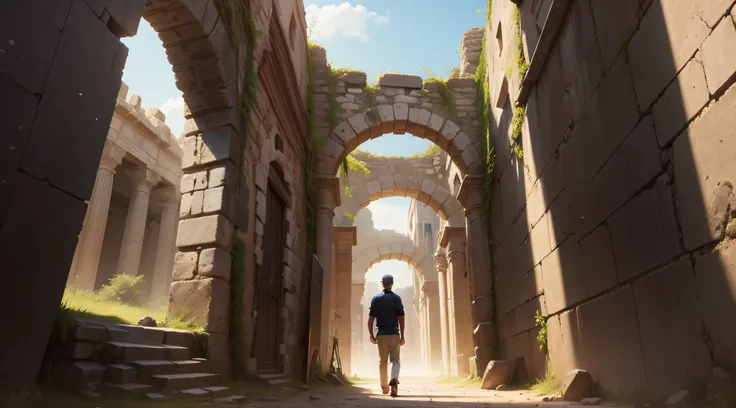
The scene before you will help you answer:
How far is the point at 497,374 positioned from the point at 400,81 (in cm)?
611

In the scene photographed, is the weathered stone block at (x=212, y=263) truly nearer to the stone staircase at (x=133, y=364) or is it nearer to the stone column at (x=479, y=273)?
the stone staircase at (x=133, y=364)

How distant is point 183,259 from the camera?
179 inches

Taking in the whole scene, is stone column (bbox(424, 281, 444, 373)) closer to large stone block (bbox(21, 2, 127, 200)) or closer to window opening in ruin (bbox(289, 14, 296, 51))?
window opening in ruin (bbox(289, 14, 296, 51))

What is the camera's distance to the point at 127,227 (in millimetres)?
13383

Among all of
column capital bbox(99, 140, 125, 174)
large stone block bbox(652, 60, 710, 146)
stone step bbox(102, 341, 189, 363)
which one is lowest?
stone step bbox(102, 341, 189, 363)

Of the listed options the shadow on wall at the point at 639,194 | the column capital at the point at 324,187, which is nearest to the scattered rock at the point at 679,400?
the shadow on wall at the point at 639,194

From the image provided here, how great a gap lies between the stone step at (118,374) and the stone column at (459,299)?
10284 mm

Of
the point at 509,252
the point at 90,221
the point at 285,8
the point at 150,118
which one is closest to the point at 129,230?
the point at 90,221

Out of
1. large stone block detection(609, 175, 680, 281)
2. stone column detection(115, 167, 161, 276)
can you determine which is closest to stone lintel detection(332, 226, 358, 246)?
stone column detection(115, 167, 161, 276)

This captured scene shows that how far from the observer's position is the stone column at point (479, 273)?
8.17 metres

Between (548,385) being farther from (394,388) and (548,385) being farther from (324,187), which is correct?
(324,187)

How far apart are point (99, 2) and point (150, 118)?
12647 millimetres

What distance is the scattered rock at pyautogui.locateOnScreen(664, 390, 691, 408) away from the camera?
246cm

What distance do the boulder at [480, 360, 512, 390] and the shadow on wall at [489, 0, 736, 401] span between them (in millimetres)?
1622
